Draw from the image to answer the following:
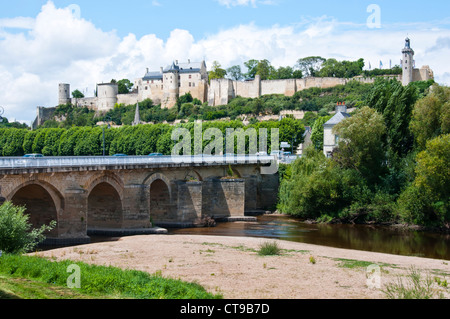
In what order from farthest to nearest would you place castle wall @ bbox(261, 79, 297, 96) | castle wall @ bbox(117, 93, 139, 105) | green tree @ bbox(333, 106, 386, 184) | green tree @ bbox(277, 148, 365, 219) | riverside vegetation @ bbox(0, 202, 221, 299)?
1. castle wall @ bbox(117, 93, 139, 105)
2. castle wall @ bbox(261, 79, 297, 96)
3. green tree @ bbox(277, 148, 365, 219)
4. green tree @ bbox(333, 106, 386, 184)
5. riverside vegetation @ bbox(0, 202, 221, 299)

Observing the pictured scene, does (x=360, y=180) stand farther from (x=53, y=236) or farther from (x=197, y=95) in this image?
(x=197, y=95)

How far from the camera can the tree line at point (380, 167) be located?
37.4 meters

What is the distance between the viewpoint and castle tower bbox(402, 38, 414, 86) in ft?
334

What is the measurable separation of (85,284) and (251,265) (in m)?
7.12

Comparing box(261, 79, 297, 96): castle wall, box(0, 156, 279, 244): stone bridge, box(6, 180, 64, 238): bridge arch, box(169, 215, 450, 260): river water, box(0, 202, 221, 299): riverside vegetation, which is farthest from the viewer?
box(261, 79, 297, 96): castle wall

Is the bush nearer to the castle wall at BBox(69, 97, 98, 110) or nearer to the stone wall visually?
the stone wall

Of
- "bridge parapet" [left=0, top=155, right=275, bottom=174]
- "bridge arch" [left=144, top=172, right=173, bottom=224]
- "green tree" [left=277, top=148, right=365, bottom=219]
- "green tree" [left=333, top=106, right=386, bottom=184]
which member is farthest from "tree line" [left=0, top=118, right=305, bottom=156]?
"bridge arch" [left=144, top=172, right=173, bottom=224]

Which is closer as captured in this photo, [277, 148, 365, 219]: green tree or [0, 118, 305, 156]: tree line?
[277, 148, 365, 219]: green tree

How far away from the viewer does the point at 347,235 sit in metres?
35.0

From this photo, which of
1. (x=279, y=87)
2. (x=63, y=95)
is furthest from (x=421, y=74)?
(x=63, y=95)

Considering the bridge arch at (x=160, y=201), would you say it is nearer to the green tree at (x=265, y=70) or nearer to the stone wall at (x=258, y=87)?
the stone wall at (x=258, y=87)

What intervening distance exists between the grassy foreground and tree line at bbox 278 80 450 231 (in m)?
24.7

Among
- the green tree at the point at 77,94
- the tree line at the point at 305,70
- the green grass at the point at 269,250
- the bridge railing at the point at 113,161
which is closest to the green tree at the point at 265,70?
the tree line at the point at 305,70

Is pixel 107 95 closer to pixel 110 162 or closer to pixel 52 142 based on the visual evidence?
pixel 52 142
